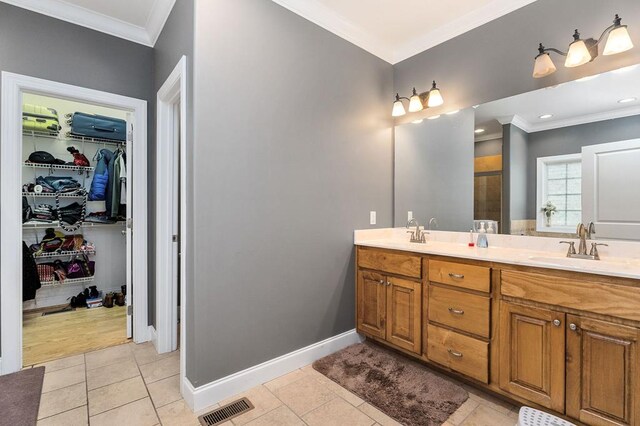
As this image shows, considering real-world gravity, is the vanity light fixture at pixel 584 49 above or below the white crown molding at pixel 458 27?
below

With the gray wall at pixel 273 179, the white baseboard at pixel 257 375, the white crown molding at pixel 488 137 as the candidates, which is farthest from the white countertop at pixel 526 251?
the white baseboard at pixel 257 375

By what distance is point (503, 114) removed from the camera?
2262mm

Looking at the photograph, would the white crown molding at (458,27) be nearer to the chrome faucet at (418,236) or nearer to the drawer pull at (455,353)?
the chrome faucet at (418,236)

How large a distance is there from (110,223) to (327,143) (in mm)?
3136

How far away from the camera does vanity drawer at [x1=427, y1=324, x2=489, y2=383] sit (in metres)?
1.79

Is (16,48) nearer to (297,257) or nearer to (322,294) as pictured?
(297,257)

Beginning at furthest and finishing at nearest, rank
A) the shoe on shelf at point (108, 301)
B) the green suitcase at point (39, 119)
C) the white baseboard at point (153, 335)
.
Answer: the shoe on shelf at point (108, 301)
the green suitcase at point (39, 119)
the white baseboard at point (153, 335)

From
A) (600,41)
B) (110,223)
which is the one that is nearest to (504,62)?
(600,41)

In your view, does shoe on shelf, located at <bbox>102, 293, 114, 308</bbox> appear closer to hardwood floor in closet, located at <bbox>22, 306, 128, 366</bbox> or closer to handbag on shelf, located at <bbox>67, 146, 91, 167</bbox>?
hardwood floor in closet, located at <bbox>22, 306, 128, 366</bbox>

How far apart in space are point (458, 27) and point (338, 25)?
0.98 m

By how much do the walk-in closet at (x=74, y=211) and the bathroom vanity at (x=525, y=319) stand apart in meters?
2.89

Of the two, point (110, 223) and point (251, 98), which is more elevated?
point (251, 98)

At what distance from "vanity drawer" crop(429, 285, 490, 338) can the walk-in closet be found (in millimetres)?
3030

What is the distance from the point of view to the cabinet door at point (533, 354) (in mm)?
1510
